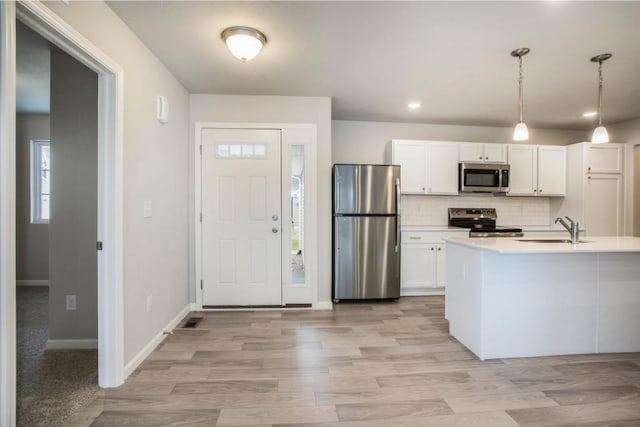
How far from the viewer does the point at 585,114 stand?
13.6ft

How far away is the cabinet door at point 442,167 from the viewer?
4.35 metres

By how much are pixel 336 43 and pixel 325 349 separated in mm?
2417

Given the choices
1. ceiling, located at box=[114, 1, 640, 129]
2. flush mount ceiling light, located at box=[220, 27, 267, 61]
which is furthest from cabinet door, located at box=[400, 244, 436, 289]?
flush mount ceiling light, located at box=[220, 27, 267, 61]

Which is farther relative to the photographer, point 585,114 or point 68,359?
point 585,114

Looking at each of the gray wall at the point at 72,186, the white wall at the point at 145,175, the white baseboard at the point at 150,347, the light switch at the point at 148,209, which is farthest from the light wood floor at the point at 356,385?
the light switch at the point at 148,209

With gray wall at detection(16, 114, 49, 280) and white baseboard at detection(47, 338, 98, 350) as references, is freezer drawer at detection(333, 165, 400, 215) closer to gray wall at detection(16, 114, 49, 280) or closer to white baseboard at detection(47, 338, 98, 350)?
white baseboard at detection(47, 338, 98, 350)

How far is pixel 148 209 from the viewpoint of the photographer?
8.11ft

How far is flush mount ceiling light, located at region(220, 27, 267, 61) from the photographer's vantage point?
85.7 inches

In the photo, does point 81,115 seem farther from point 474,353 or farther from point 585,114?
point 585,114

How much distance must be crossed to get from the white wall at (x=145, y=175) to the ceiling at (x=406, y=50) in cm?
18

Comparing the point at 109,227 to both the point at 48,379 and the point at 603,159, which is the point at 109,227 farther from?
the point at 603,159

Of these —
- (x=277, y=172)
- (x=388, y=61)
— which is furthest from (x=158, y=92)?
(x=388, y=61)

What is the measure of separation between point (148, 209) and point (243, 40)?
4.80 feet

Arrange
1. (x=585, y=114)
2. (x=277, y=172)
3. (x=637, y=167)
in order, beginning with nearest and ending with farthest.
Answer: (x=277, y=172), (x=585, y=114), (x=637, y=167)
